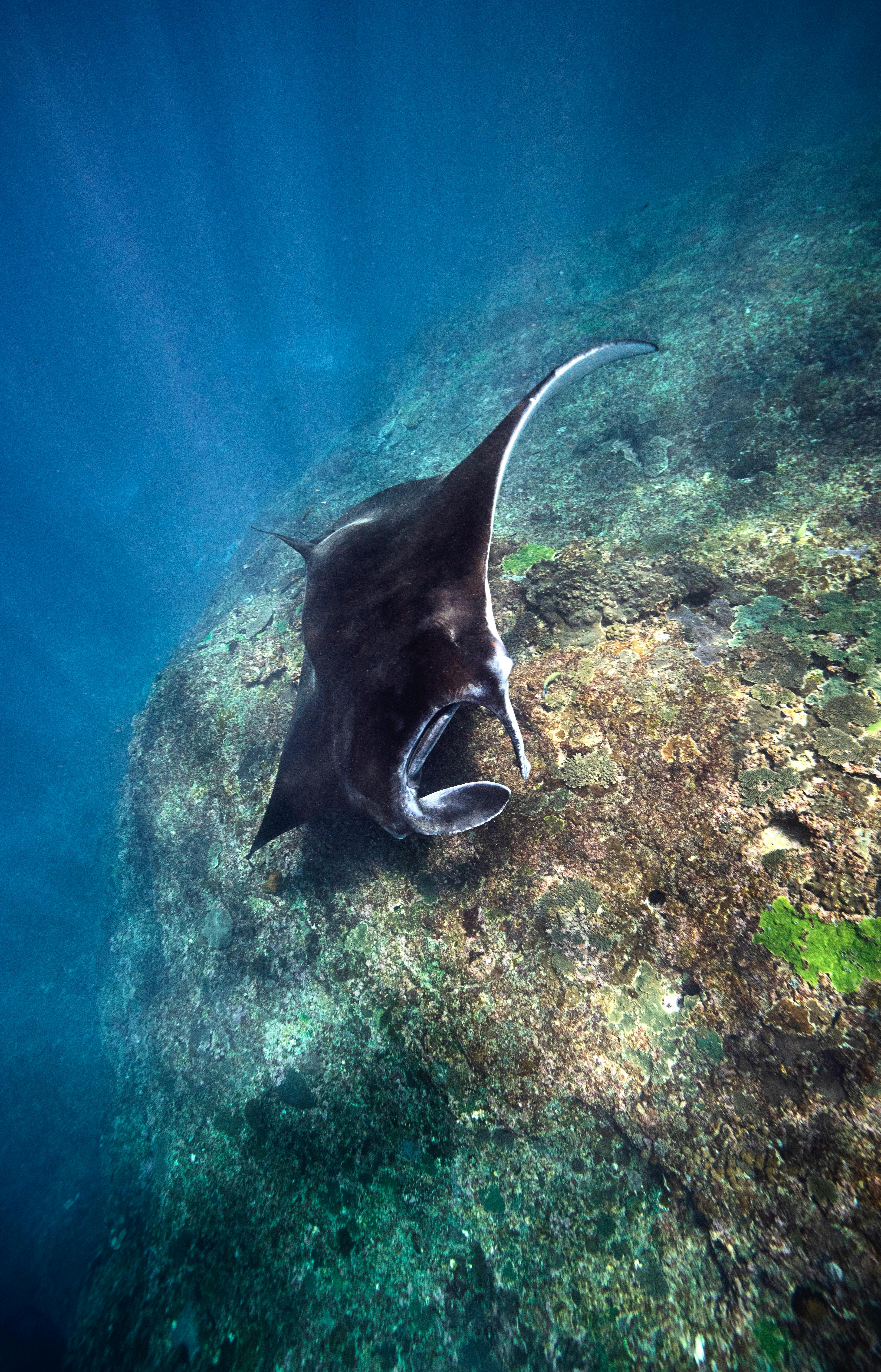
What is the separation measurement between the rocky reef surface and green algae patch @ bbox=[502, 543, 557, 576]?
0.04 metres

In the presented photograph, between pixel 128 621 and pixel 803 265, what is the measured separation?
26.0 metres

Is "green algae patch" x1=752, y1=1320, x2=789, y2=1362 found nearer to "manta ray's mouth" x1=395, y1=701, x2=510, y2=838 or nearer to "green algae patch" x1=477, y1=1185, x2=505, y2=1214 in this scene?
"green algae patch" x1=477, y1=1185, x2=505, y2=1214

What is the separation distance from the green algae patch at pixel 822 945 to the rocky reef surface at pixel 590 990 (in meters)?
0.01

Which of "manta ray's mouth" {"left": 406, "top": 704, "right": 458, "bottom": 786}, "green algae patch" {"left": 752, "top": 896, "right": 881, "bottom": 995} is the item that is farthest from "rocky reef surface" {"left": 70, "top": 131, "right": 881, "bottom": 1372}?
"manta ray's mouth" {"left": 406, "top": 704, "right": 458, "bottom": 786}

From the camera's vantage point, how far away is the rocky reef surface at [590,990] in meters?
2.01

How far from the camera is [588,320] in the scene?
875 centimetres

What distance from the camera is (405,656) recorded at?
8.61 ft

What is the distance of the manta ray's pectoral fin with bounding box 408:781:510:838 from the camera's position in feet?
7.58

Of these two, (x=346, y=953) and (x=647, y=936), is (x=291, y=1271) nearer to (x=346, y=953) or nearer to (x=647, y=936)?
Result: (x=346, y=953)

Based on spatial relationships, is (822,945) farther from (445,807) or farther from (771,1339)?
(445,807)

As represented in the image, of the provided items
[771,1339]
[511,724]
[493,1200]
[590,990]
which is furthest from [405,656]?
[771,1339]

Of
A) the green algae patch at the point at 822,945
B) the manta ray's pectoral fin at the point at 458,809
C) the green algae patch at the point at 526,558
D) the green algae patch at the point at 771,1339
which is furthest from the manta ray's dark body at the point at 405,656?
the green algae patch at the point at 771,1339

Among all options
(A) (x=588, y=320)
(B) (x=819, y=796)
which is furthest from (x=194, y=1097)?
(A) (x=588, y=320)

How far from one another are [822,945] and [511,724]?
171 centimetres
